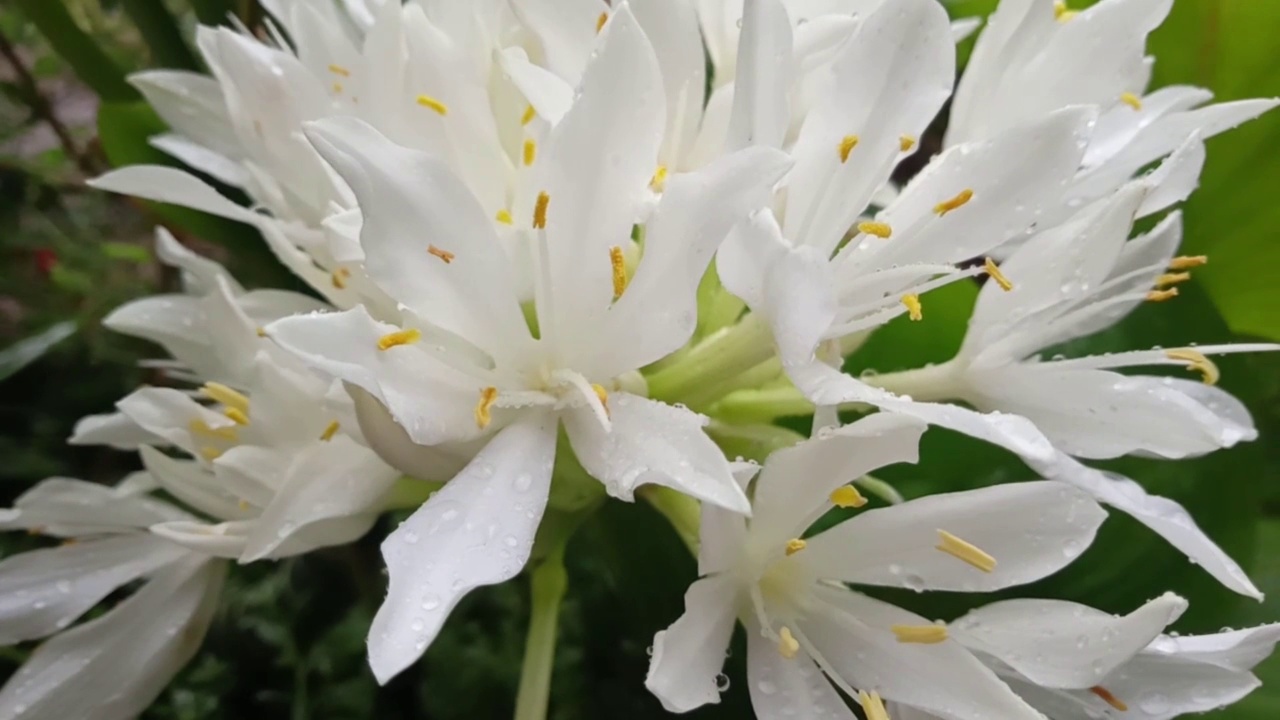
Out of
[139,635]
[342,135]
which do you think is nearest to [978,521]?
[342,135]

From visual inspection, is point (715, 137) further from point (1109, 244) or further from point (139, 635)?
point (139, 635)

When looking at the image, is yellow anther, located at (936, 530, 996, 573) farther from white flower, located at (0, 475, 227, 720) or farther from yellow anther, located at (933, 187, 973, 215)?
white flower, located at (0, 475, 227, 720)

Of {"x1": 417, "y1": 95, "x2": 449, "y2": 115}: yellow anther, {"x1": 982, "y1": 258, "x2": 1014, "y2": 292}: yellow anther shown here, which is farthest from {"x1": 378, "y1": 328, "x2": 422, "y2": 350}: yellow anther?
{"x1": 982, "y1": 258, "x2": 1014, "y2": 292}: yellow anther

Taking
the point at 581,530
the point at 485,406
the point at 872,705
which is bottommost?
the point at 581,530

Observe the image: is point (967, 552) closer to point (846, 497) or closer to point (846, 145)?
point (846, 497)

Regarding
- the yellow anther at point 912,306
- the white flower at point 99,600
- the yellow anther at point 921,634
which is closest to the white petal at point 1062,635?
the yellow anther at point 921,634

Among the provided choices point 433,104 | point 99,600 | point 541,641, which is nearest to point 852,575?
point 541,641
